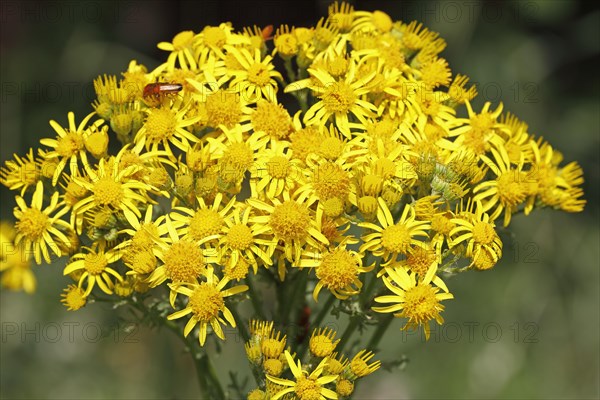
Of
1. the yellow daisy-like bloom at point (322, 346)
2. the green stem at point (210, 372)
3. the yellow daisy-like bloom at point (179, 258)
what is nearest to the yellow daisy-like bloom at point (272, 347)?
the yellow daisy-like bloom at point (322, 346)

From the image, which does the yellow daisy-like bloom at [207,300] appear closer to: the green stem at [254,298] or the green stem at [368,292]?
the green stem at [254,298]

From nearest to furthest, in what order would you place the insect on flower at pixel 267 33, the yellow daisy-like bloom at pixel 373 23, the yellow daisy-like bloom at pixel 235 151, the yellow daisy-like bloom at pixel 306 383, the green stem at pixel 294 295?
the yellow daisy-like bloom at pixel 306 383 < the yellow daisy-like bloom at pixel 235 151 < the green stem at pixel 294 295 < the insect on flower at pixel 267 33 < the yellow daisy-like bloom at pixel 373 23

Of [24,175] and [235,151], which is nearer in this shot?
[235,151]

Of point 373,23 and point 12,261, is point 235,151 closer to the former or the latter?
point 373,23

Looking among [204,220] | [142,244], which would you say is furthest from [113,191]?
[204,220]

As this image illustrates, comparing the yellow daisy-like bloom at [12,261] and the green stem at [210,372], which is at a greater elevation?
the yellow daisy-like bloom at [12,261]

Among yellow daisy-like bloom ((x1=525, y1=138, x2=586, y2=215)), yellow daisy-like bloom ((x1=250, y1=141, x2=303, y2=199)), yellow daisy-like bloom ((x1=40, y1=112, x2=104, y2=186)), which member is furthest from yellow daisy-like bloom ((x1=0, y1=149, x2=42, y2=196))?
yellow daisy-like bloom ((x1=525, y1=138, x2=586, y2=215))
